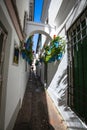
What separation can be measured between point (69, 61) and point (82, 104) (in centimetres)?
130

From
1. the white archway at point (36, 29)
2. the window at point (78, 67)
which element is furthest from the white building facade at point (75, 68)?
the white archway at point (36, 29)

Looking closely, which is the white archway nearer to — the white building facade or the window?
the white building facade

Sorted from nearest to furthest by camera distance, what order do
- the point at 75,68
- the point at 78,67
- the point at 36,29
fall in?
the point at 78,67 → the point at 75,68 → the point at 36,29

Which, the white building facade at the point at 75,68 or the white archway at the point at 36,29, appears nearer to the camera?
the white building facade at the point at 75,68

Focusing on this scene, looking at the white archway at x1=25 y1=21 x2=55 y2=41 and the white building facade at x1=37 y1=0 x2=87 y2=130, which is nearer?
the white building facade at x1=37 y1=0 x2=87 y2=130

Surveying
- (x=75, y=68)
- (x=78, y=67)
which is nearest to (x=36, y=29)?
(x=75, y=68)

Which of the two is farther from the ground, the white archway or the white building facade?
the white archway

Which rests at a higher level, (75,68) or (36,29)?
(36,29)

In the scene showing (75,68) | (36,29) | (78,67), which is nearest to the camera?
(78,67)

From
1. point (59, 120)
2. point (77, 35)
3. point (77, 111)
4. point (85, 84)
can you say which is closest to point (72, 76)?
point (85, 84)

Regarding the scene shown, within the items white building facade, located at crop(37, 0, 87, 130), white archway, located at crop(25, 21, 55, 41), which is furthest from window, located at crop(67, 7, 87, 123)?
white archway, located at crop(25, 21, 55, 41)

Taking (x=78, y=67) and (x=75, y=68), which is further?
(x=75, y=68)

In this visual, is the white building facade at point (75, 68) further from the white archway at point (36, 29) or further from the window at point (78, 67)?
the white archway at point (36, 29)

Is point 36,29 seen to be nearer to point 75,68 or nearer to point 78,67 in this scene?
point 75,68
